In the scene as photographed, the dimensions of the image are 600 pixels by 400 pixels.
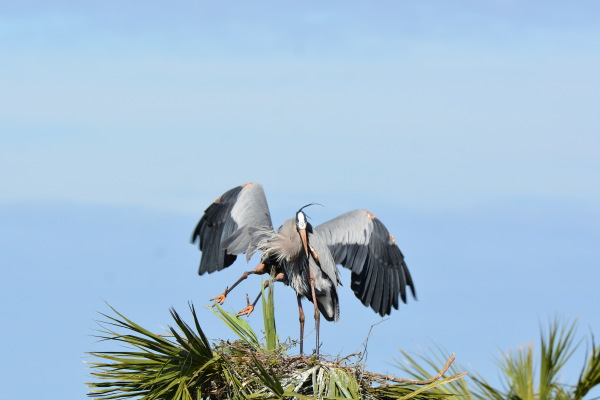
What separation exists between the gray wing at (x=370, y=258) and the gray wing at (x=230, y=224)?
846 mm

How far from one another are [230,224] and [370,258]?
1.84 metres

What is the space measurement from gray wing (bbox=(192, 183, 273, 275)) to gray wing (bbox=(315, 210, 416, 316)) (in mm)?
846

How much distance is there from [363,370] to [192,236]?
5064mm

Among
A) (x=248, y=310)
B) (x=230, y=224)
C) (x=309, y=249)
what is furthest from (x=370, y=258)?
(x=248, y=310)

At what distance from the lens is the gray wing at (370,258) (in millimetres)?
12266

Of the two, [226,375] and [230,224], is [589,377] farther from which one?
[230,224]

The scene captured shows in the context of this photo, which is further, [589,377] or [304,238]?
[304,238]

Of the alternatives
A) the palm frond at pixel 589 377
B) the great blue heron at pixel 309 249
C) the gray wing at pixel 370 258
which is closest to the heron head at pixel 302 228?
the great blue heron at pixel 309 249

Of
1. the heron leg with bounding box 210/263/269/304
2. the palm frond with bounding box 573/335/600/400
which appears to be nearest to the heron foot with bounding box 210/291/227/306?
the heron leg with bounding box 210/263/269/304

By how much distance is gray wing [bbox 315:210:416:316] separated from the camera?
40.2 ft

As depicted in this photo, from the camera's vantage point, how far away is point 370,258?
40.6 ft

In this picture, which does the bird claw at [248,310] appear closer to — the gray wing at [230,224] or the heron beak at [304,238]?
the heron beak at [304,238]

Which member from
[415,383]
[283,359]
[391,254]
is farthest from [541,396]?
[391,254]

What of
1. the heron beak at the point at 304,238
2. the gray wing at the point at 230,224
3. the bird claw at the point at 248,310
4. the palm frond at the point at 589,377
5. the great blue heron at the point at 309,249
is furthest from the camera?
the gray wing at the point at 230,224
